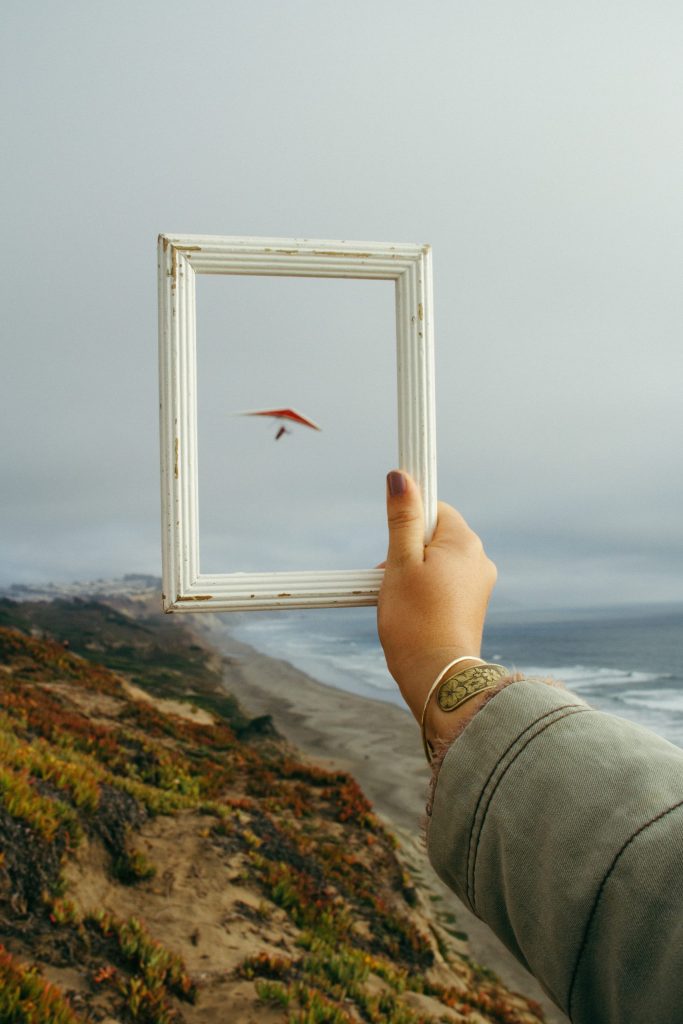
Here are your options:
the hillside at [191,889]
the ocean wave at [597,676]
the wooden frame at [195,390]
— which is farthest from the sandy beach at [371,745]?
the ocean wave at [597,676]

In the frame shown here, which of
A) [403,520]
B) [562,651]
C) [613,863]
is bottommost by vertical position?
[562,651]

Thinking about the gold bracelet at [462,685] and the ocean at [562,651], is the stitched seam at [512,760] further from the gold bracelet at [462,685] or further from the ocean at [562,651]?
the ocean at [562,651]

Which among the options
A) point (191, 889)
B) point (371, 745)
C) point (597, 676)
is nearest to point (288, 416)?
point (191, 889)

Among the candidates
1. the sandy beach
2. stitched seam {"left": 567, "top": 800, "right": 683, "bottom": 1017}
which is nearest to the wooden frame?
stitched seam {"left": 567, "top": 800, "right": 683, "bottom": 1017}

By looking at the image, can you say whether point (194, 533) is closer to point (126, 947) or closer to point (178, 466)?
point (178, 466)

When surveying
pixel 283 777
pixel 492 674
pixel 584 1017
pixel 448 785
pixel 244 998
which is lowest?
pixel 283 777

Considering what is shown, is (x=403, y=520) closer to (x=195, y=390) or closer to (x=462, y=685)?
(x=462, y=685)

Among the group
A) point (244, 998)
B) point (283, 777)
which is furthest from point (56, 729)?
point (244, 998)
